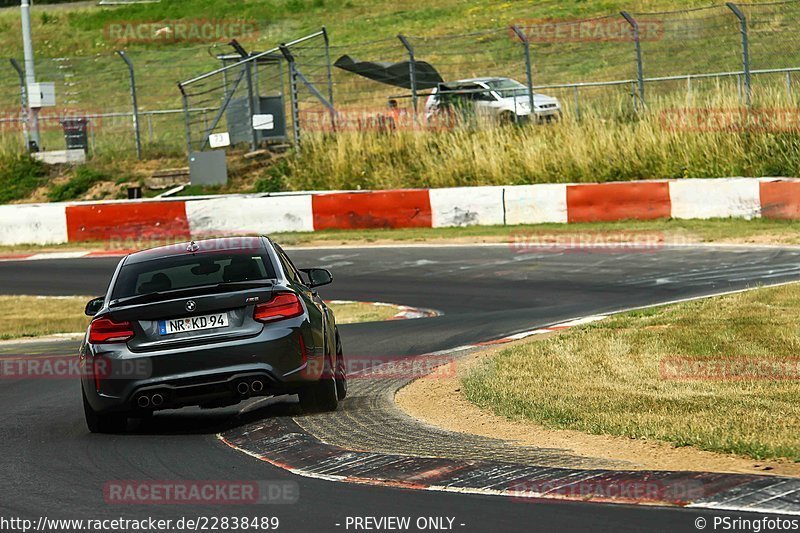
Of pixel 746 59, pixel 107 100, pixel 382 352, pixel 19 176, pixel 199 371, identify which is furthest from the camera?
pixel 107 100

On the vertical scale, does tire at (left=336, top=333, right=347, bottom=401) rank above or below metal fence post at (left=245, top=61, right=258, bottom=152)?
below

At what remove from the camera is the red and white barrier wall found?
71.3ft

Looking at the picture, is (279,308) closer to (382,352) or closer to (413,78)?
(382,352)

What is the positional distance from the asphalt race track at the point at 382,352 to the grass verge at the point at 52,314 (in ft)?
1.56

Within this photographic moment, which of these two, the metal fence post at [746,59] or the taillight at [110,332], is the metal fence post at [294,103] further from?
the taillight at [110,332]

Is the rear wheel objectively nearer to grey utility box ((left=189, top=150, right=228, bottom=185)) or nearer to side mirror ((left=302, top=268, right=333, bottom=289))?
side mirror ((left=302, top=268, right=333, bottom=289))

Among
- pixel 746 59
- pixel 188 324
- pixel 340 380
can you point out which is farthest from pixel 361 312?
pixel 746 59

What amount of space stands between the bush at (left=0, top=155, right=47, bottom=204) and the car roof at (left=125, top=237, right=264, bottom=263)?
72.2 ft

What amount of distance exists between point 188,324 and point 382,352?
4.55m

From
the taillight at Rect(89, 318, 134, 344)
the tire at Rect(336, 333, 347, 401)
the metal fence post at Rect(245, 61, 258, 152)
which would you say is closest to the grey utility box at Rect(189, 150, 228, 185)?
the metal fence post at Rect(245, 61, 258, 152)

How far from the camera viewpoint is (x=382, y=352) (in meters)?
13.2

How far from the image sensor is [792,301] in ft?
44.7

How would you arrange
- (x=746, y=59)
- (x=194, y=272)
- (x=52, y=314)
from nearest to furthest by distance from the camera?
(x=194, y=272), (x=52, y=314), (x=746, y=59)

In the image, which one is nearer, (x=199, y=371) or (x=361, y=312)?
(x=199, y=371)
